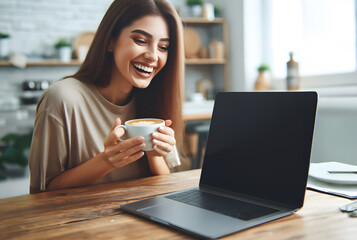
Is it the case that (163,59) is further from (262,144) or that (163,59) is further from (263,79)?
(263,79)

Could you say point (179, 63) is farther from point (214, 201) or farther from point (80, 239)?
point (80, 239)

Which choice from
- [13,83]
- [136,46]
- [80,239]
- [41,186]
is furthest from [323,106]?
[13,83]

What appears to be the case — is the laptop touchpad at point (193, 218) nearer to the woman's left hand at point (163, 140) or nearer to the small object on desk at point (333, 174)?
the woman's left hand at point (163, 140)

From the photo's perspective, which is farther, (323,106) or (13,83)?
(13,83)

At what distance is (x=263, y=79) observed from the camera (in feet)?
10.9

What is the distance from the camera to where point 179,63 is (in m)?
1.34

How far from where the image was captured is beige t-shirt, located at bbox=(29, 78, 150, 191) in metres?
1.14

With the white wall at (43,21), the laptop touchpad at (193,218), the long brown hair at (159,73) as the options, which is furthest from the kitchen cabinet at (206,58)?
the laptop touchpad at (193,218)

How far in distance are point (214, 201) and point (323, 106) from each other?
1.67 m

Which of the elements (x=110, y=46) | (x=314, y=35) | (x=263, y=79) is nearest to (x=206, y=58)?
(x=263, y=79)

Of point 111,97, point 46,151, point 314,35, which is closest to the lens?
point 46,151

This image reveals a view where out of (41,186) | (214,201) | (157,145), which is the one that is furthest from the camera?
(41,186)

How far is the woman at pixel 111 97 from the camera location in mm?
1139

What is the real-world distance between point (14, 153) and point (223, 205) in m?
2.64
